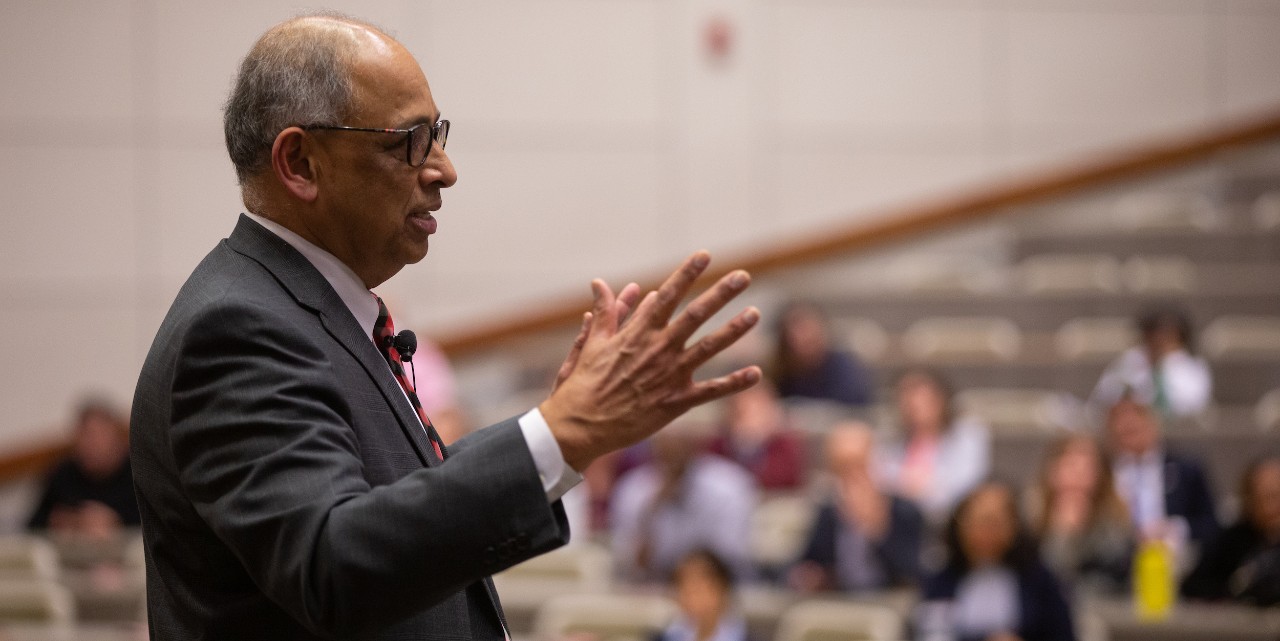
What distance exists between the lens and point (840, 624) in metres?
3.27

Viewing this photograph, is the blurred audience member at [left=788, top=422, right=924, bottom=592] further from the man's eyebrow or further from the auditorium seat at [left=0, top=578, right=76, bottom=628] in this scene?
the man's eyebrow

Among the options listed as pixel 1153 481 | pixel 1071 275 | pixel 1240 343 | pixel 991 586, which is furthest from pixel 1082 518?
pixel 1071 275

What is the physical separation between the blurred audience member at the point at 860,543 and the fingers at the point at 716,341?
2969 mm

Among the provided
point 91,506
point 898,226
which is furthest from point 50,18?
point 898,226

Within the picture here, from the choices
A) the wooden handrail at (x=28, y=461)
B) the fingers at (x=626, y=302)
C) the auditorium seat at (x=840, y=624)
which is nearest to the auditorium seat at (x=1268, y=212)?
the auditorium seat at (x=840, y=624)

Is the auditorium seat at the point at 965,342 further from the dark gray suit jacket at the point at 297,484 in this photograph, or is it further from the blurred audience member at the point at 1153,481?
the dark gray suit jacket at the point at 297,484

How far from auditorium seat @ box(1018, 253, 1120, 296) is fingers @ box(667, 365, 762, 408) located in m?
5.11

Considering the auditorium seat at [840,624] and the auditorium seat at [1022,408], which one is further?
the auditorium seat at [1022,408]

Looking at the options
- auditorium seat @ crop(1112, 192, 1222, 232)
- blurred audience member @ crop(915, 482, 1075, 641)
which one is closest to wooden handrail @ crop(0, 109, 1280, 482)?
auditorium seat @ crop(1112, 192, 1222, 232)

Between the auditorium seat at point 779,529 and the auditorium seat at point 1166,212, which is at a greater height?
the auditorium seat at point 1166,212

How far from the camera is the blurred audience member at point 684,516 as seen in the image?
393 centimetres

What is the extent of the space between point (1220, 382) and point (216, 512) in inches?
192

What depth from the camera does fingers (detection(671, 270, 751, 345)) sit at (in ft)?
2.84

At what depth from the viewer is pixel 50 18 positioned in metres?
5.54
